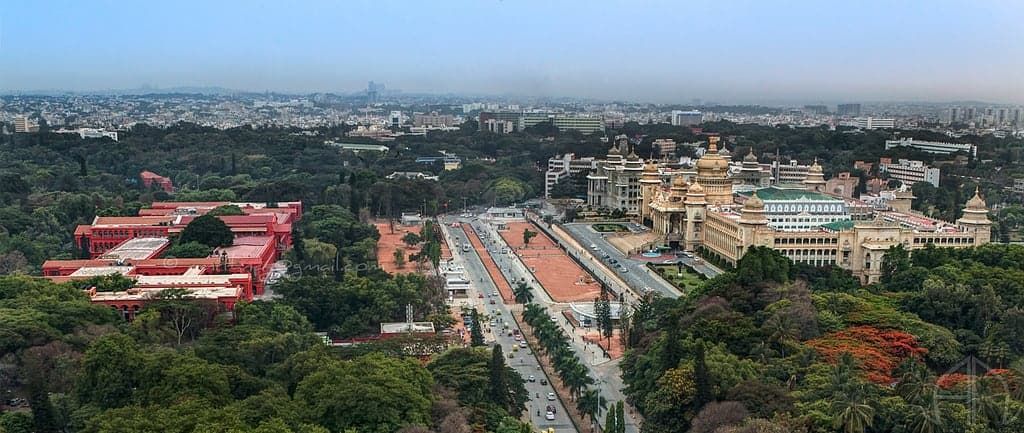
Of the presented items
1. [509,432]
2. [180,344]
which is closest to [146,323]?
[180,344]

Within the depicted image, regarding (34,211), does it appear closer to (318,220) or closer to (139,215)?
(139,215)

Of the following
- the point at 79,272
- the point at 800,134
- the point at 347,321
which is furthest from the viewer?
the point at 800,134

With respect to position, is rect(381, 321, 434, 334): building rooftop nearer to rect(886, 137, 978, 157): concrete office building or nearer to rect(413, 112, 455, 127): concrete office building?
rect(886, 137, 978, 157): concrete office building

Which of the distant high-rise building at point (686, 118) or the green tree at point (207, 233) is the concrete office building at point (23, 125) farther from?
the distant high-rise building at point (686, 118)

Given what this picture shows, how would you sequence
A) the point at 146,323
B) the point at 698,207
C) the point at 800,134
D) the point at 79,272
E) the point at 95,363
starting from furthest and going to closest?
the point at 800,134, the point at 698,207, the point at 79,272, the point at 146,323, the point at 95,363

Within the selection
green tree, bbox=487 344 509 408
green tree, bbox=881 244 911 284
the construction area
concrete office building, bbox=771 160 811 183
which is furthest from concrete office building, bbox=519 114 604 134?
green tree, bbox=487 344 509 408
